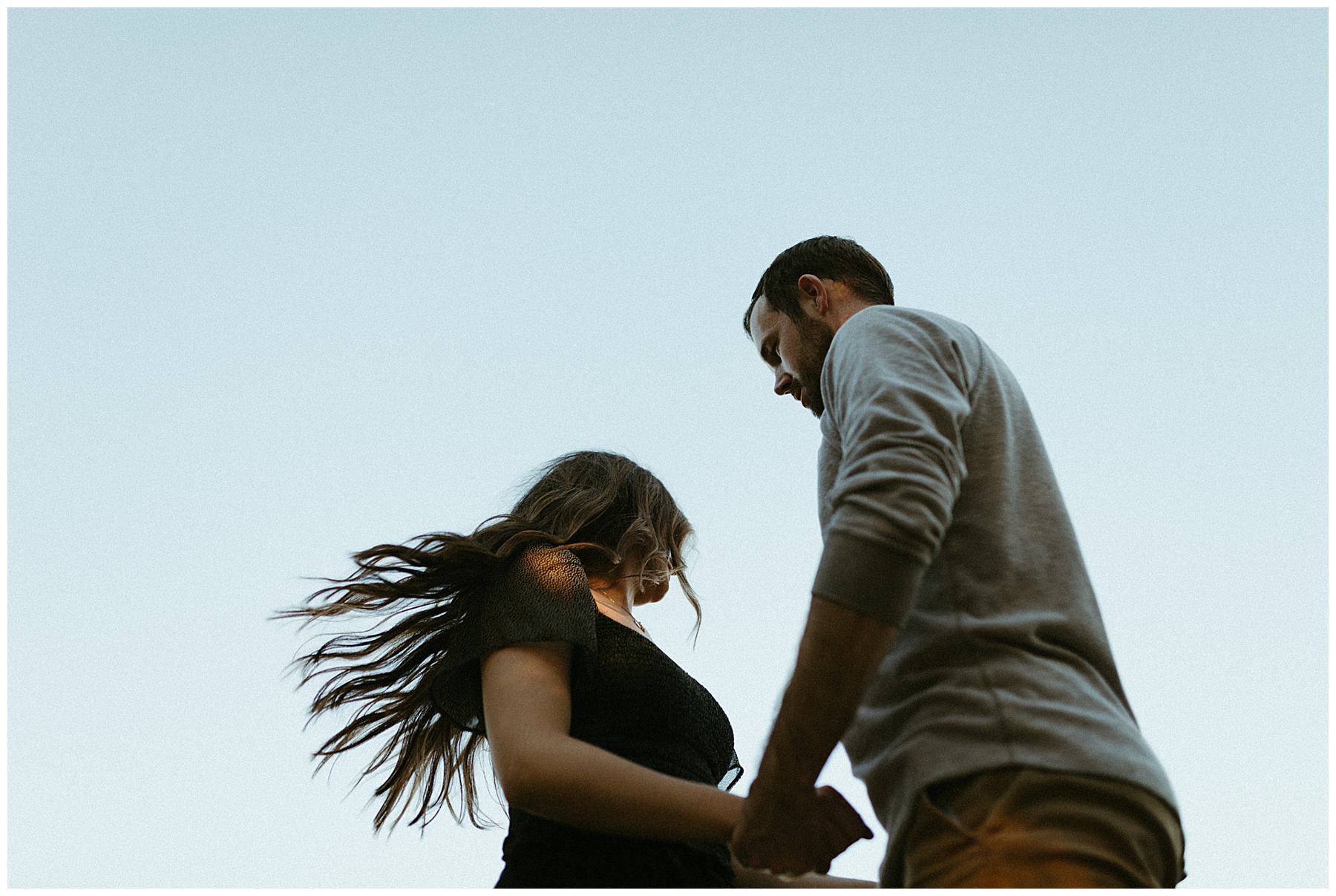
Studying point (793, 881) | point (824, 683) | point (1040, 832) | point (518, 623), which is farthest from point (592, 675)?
point (1040, 832)

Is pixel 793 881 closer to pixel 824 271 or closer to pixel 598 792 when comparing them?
pixel 598 792

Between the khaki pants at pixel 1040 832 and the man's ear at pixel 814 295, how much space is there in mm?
1302

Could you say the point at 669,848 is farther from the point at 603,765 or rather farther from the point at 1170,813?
the point at 1170,813

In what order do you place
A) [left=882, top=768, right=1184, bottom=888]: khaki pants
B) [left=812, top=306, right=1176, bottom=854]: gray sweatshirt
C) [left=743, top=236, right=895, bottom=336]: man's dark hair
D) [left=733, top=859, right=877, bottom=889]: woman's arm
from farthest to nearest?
1. [left=743, top=236, right=895, bottom=336]: man's dark hair
2. [left=733, top=859, right=877, bottom=889]: woman's arm
3. [left=812, top=306, right=1176, bottom=854]: gray sweatshirt
4. [left=882, top=768, right=1184, bottom=888]: khaki pants

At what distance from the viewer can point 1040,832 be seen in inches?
56.7

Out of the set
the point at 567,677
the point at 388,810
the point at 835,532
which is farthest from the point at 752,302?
the point at 388,810

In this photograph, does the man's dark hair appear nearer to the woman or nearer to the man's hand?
Result: the woman

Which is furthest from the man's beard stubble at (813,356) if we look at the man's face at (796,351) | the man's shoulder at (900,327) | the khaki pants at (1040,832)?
the khaki pants at (1040,832)

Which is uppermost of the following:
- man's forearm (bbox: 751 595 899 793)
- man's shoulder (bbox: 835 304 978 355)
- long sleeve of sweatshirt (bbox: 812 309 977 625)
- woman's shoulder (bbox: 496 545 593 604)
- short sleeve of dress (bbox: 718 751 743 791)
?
man's shoulder (bbox: 835 304 978 355)

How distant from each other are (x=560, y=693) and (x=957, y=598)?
2.84 ft

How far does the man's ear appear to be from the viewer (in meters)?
2.57

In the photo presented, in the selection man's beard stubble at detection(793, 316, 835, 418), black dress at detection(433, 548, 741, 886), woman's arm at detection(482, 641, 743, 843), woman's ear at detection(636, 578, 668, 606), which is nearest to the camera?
woman's arm at detection(482, 641, 743, 843)

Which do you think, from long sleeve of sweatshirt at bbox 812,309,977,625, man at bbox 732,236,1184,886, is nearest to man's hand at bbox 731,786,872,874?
man at bbox 732,236,1184,886

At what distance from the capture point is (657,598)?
2973 mm
